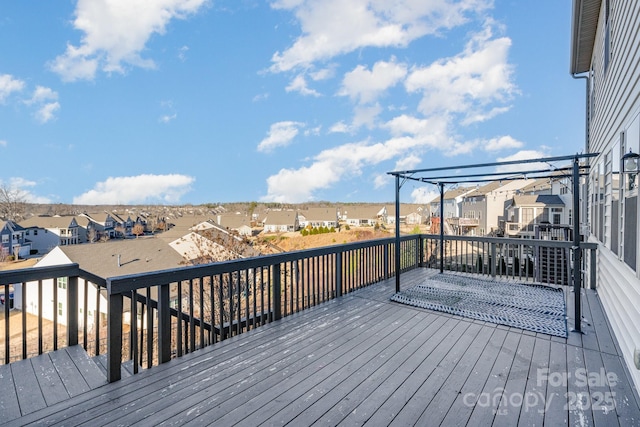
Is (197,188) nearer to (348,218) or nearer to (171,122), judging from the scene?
(171,122)

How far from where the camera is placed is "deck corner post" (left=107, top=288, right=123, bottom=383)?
238cm

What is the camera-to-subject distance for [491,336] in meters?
3.36

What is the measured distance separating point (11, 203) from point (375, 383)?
40748mm

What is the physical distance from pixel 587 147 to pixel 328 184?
15934 mm

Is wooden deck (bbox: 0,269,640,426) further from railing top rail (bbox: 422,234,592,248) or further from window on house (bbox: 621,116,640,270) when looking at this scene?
railing top rail (bbox: 422,234,592,248)

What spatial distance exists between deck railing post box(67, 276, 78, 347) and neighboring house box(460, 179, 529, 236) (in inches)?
880

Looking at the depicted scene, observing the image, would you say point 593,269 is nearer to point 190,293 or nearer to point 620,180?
point 620,180

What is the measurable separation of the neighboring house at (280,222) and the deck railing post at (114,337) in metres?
30.1

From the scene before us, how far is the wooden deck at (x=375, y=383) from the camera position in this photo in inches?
77.7

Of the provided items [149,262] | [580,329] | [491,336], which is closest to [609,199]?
[580,329]

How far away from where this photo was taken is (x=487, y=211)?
953 inches

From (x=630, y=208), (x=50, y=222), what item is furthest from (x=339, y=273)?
(x=50, y=222)

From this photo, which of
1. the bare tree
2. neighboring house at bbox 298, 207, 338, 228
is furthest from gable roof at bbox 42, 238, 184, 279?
neighboring house at bbox 298, 207, 338, 228

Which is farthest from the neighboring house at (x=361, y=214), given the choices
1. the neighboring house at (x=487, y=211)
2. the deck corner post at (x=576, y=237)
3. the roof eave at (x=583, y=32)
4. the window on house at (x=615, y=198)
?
the deck corner post at (x=576, y=237)
